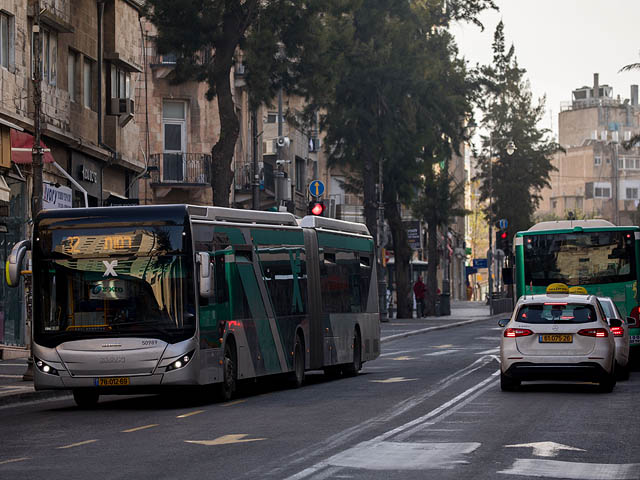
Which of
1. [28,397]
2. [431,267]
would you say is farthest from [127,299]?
[431,267]

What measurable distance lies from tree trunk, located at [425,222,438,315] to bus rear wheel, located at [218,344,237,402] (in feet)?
153

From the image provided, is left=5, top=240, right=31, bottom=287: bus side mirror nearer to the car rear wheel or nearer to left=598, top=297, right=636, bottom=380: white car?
the car rear wheel

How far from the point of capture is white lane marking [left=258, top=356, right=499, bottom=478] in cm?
1258

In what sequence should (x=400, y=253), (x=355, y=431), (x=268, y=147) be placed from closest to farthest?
1. (x=355, y=431)
2. (x=400, y=253)
3. (x=268, y=147)

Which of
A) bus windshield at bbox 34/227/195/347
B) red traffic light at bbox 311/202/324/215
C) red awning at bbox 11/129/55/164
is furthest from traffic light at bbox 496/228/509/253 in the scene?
bus windshield at bbox 34/227/195/347

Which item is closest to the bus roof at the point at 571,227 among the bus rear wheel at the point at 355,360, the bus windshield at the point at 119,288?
the bus rear wheel at the point at 355,360

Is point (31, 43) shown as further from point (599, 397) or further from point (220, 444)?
point (220, 444)

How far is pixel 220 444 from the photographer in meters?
14.6

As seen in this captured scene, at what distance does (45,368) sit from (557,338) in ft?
25.4

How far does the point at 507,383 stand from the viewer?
74.4 feet

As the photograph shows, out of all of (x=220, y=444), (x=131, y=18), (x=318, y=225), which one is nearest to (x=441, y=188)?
(x=131, y=18)

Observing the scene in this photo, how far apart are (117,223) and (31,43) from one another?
1451 centimetres

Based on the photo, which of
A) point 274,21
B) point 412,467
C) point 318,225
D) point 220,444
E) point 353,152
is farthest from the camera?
point 353,152

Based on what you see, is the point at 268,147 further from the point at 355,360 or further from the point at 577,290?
the point at 577,290
